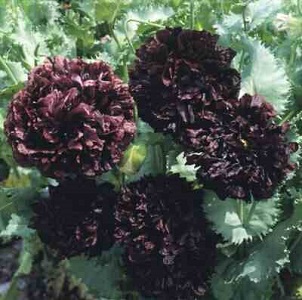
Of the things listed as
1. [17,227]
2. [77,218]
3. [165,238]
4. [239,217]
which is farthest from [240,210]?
[17,227]

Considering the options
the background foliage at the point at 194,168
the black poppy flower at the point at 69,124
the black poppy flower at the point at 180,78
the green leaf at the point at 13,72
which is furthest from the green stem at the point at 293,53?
the green leaf at the point at 13,72

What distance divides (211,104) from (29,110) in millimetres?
233

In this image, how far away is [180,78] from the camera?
1.09 metres

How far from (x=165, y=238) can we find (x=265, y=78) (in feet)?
0.87

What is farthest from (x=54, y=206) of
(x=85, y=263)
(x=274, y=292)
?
(x=274, y=292)

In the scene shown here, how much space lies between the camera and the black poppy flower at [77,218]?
1.17 meters

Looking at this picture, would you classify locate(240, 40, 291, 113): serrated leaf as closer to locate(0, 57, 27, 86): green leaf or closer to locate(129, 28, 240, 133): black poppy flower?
locate(129, 28, 240, 133): black poppy flower

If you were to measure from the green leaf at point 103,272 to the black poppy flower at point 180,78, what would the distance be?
25 cm

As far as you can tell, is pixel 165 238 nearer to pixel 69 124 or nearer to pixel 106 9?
pixel 69 124

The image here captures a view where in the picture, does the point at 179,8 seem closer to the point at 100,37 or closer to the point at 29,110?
the point at 100,37

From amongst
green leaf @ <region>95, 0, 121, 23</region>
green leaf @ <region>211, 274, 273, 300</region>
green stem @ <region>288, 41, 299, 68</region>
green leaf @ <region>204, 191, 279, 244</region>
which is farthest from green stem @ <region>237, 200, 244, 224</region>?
green leaf @ <region>95, 0, 121, 23</region>

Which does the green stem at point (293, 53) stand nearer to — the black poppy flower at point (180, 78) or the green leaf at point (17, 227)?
the black poppy flower at point (180, 78)

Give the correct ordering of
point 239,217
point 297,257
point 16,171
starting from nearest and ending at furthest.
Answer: point 239,217, point 297,257, point 16,171

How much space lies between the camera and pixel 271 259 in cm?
117
